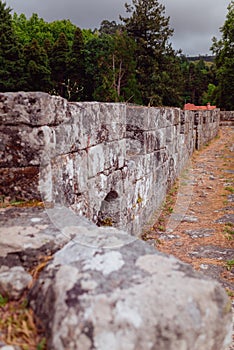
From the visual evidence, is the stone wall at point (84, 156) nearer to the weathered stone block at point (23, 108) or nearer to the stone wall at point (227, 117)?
the weathered stone block at point (23, 108)

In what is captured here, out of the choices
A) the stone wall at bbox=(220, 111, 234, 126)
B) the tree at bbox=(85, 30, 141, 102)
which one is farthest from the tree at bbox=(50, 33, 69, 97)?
the stone wall at bbox=(220, 111, 234, 126)

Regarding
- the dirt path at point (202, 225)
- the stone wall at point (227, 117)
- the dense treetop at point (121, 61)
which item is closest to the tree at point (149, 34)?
the dense treetop at point (121, 61)

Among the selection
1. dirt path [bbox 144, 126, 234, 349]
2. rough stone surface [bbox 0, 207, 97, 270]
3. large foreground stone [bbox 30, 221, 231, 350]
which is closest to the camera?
large foreground stone [bbox 30, 221, 231, 350]

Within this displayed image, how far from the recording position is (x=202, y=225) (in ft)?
19.4

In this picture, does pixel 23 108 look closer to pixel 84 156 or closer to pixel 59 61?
pixel 84 156

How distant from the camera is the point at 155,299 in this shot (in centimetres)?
139

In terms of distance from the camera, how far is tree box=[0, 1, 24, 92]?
82.7ft

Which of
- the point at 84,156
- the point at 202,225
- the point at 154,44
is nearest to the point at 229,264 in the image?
the point at 202,225

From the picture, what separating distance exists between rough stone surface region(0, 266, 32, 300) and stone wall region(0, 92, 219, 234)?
942 millimetres

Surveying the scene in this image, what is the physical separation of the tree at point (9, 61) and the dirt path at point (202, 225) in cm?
1872

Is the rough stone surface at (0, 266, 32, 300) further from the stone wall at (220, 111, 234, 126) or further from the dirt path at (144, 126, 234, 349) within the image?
the stone wall at (220, 111, 234, 126)

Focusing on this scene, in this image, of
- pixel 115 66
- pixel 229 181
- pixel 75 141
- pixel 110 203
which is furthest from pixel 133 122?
pixel 115 66

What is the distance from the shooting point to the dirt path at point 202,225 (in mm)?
4551

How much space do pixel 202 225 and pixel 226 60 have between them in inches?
1156
